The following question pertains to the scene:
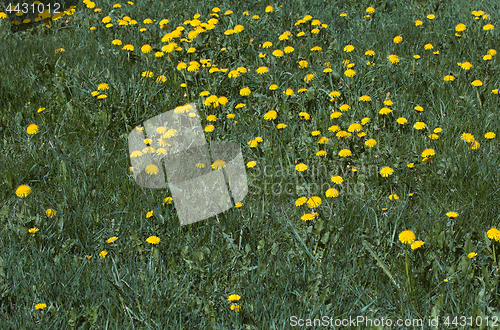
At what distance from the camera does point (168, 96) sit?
386 cm

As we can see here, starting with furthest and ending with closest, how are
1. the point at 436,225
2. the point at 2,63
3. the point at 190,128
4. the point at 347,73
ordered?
the point at 2,63 → the point at 347,73 → the point at 190,128 → the point at 436,225

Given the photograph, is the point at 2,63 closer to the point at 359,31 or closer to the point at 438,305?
the point at 359,31

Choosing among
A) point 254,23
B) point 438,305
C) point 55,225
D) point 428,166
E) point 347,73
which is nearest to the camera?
point 438,305

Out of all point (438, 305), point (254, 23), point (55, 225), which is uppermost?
point (254, 23)

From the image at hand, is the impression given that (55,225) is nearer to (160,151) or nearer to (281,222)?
(160,151)

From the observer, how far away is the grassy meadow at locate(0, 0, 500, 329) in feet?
7.24

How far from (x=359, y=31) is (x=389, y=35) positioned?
0.30 m

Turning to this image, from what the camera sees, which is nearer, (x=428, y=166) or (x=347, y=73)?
(x=428, y=166)

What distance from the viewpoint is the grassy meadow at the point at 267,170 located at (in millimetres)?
2207

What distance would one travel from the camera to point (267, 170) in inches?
122

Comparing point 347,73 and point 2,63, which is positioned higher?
point 2,63

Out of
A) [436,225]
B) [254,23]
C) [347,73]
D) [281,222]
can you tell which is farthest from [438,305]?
[254,23]

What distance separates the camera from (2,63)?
417cm

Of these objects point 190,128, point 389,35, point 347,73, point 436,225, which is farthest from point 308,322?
point 389,35
